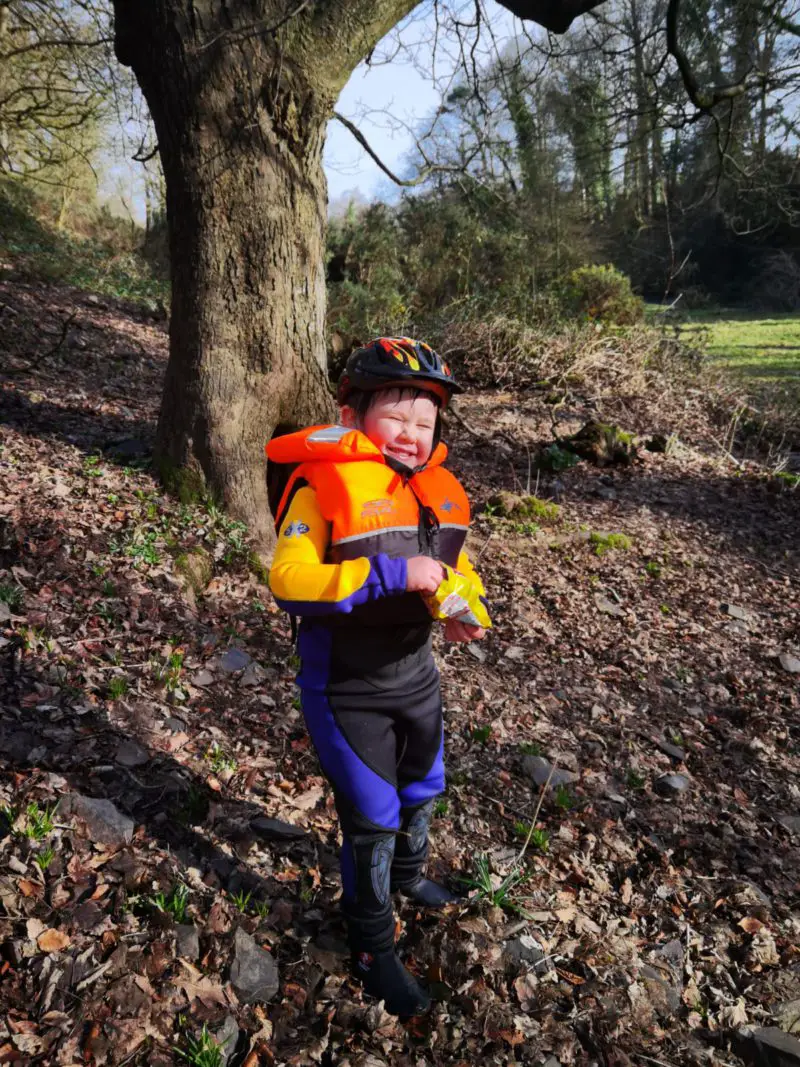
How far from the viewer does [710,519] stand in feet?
23.0

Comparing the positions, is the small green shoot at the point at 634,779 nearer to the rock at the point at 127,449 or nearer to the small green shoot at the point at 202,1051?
the small green shoot at the point at 202,1051

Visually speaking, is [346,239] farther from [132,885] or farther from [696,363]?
[132,885]

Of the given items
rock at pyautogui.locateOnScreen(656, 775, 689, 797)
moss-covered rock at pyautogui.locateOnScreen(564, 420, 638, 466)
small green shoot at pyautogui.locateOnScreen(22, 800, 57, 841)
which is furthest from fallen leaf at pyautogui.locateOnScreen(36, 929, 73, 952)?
moss-covered rock at pyautogui.locateOnScreen(564, 420, 638, 466)

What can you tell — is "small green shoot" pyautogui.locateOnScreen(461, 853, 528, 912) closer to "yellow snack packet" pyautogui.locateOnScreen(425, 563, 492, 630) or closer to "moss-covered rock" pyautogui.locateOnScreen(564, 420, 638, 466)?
"yellow snack packet" pyautogui.locateOnScreen(425, 563, 492, 630)

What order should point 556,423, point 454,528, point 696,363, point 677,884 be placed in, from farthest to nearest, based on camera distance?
1. point 696,363
2. point 556,423
3. point 677,884
4. point 454,528

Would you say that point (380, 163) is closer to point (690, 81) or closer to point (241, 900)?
point (690, 81)

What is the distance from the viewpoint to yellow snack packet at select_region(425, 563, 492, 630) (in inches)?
75.2

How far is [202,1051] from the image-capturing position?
1.83 m

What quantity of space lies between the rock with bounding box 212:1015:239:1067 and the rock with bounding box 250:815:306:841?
2.60 ft

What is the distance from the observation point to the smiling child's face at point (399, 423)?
208cm

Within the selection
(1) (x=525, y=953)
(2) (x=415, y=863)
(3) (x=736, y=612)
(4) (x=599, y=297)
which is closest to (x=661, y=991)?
(1) (x=525, y=953)

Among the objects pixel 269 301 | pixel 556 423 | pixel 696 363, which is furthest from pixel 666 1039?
pixel 696 363

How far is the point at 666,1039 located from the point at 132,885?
1855mm

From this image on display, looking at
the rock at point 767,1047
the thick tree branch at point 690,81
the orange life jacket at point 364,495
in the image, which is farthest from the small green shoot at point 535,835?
the thick tree branch at point 690,81
